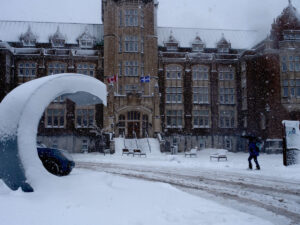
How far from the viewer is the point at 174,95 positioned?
37688 millimetres

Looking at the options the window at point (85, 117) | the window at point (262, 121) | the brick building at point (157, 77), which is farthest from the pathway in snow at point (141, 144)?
the window at point (262, 121)

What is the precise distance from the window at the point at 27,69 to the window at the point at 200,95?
1857 centimetres

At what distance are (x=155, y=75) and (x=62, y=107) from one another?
11155mm

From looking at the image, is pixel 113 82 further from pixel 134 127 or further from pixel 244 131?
pixel 244 131

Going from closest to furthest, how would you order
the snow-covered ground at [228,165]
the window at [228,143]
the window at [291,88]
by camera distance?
the snow-covered ground at [228,165]
the window at [291,88]
the window at [228,143]

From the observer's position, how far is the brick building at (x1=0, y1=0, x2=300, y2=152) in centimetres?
3375

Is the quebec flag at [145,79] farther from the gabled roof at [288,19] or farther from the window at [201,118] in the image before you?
the gabled roof at [288,19]

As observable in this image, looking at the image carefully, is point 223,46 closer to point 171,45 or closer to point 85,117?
point 171,45

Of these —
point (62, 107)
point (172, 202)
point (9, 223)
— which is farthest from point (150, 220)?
point (62, 107)

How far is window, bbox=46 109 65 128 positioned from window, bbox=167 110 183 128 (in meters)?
12.1

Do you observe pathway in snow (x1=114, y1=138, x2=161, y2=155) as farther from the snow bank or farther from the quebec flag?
the snow bank

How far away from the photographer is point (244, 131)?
124 ft

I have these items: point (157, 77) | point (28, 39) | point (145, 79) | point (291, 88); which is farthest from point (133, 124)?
point (291, 88)

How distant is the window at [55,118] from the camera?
3597cm
